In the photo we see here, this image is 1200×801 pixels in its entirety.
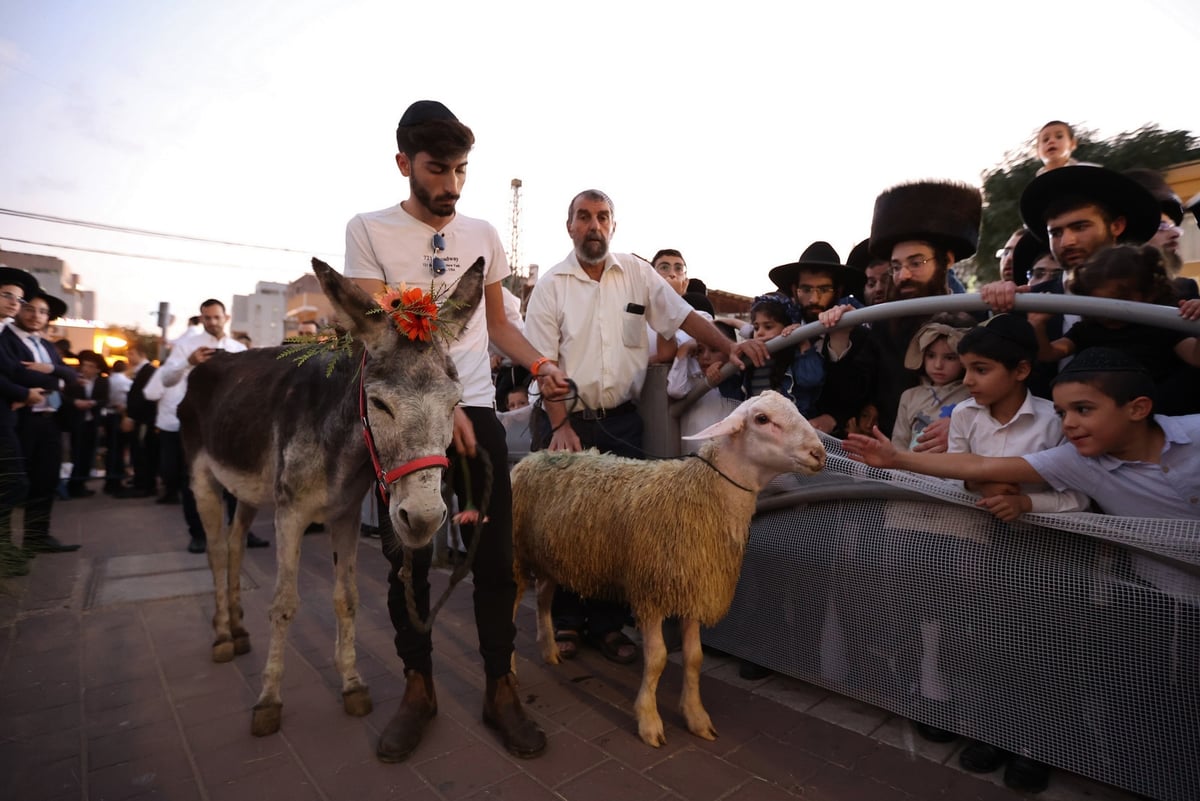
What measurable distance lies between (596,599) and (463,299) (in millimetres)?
2387

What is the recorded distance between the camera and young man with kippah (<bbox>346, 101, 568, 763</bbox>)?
290cm

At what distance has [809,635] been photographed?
3.28m

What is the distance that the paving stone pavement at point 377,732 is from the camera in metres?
2.64

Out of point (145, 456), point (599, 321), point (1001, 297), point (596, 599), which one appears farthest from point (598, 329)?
point (145, 456)

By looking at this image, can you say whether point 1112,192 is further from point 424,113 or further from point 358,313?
point 358,313

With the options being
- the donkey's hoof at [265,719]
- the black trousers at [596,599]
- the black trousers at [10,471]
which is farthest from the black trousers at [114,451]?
the black trousers at [596,599]

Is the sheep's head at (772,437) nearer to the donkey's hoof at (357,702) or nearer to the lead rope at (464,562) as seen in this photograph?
the lead rope at (464,562)

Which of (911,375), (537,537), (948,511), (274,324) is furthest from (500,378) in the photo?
(274,324)

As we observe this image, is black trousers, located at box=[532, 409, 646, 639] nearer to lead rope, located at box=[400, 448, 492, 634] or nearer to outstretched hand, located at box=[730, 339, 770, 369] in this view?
outstretched hand, located at box=[730, 339, 770, 369]

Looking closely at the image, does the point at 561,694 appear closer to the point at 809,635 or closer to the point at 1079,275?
the point at 809,635

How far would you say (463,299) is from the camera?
9.07 feet

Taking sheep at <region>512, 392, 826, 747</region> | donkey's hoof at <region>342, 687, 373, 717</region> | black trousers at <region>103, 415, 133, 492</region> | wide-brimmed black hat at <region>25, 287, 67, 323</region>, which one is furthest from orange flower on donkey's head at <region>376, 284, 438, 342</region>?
black trousers at <region>103, 415, 133, 492</region>

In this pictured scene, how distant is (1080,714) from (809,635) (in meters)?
1.16

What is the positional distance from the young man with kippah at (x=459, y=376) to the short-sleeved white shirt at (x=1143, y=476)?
2.13m
